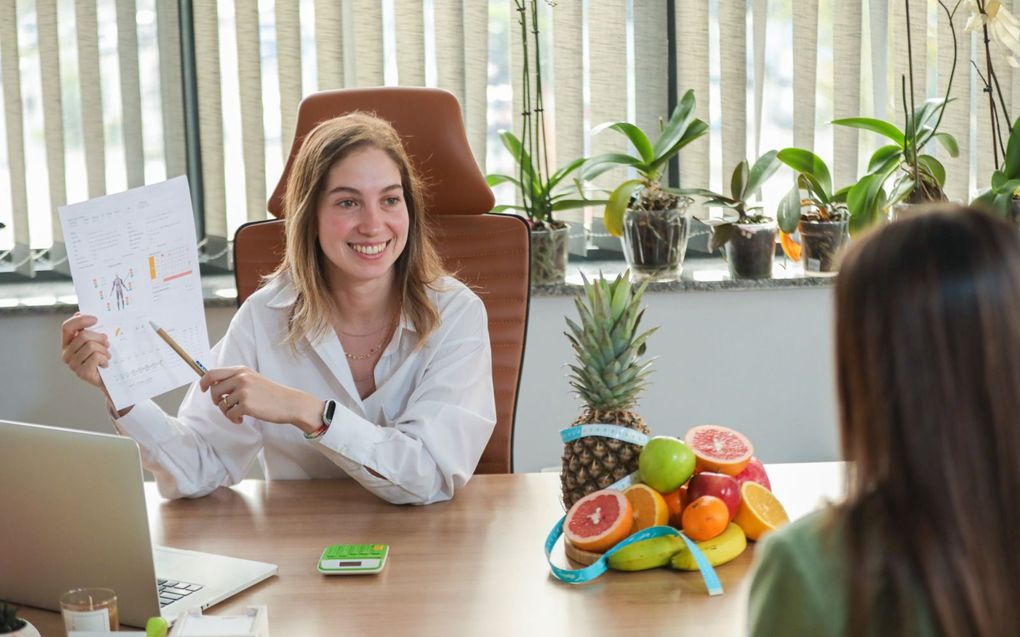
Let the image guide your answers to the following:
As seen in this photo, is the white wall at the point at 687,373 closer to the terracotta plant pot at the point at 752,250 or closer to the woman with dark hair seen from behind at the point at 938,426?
the terracotta plant pot at the point at 752,250

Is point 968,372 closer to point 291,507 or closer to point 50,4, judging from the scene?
point 291,507

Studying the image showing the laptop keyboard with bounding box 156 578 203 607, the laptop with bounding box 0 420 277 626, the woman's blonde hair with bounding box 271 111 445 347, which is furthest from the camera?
the woman's blonde hair with bounding box 271 111 445 347

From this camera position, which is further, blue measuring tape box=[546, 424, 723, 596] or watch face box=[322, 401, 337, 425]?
watch face box=[322, 401, 337, 425]

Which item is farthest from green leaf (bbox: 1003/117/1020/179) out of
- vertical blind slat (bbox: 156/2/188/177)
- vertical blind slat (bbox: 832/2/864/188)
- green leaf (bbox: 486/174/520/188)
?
vertical blind slat (bbox: 156/2/188/177)

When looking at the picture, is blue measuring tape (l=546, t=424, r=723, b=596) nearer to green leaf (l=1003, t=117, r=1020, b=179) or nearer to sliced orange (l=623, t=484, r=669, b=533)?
sliced orange (l=623, t=484, r=669, b=533)

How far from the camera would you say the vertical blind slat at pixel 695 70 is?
9.96ft

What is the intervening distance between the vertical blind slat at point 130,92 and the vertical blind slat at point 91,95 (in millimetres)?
58

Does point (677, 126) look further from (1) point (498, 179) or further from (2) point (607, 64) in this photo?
(1) point (498, 179)

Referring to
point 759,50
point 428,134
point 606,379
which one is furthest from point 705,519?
point 759,50

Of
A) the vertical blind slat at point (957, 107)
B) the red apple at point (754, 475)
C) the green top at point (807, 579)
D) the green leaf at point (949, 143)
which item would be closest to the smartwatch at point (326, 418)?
the red apple at point (754, 475)

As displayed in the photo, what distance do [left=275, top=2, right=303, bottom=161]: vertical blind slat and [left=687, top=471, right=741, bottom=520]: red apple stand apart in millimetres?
1799

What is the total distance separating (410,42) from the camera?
299 cm

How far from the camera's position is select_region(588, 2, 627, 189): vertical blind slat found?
3.03m

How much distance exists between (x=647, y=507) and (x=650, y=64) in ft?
6.15
